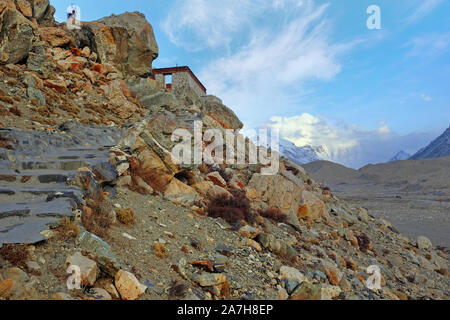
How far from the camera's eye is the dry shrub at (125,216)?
6.76 meters

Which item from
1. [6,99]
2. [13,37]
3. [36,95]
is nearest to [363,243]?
[6,99]

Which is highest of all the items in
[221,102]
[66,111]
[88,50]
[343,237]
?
[88,50]

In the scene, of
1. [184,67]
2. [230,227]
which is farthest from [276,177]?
[184,67]

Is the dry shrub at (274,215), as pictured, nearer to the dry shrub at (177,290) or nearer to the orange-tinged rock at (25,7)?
the dry shrub at (177,290)

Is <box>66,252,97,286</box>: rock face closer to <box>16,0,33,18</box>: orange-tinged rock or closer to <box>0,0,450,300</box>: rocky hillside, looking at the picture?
<box>0,0,450,300</box>: rocky hillside

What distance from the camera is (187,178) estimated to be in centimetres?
1158

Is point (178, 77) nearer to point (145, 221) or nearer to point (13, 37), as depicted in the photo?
point (13, 37)

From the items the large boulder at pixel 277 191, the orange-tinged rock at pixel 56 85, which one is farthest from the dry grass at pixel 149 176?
the orange-tinged rock at pixel 56 85

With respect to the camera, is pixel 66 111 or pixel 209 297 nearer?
pixel 209 297

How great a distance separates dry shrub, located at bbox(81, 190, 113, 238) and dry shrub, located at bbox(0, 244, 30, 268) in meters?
1.42

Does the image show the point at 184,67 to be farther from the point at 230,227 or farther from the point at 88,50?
the point at 230,227

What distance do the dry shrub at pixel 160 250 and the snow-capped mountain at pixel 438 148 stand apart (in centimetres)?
18994

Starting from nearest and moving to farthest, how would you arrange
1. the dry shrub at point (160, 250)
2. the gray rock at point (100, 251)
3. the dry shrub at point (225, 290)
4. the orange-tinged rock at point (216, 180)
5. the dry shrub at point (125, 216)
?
the gray rock at point (100, 251), the dry shrub at point (225, 290), the dry shrub at point (160, 250), the dry shrub at point (125, 216), the orange-tinged rock at point (216, 180)
